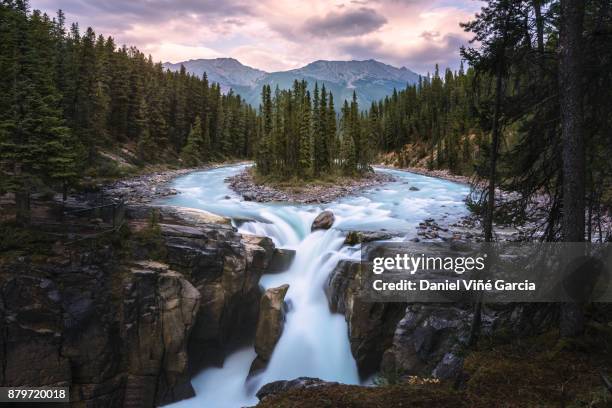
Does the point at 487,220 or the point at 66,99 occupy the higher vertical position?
the point at 66,99

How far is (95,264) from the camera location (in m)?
14.2

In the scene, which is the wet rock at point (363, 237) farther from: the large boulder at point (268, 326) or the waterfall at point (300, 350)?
the large boulder at point (268, 326)

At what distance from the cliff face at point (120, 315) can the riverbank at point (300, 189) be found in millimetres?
16864

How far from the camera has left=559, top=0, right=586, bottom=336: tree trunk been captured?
6.47 m

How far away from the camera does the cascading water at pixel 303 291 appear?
15.1 m

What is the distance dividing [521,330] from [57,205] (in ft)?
66.2

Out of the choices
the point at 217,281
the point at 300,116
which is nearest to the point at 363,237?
the point at 217,281

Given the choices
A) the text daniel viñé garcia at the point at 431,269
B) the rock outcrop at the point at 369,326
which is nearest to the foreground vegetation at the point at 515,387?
Answer: the text daniel viñé garcia at the point at 431,269

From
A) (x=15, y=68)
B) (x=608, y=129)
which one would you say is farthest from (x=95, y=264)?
(x=608, y=129)

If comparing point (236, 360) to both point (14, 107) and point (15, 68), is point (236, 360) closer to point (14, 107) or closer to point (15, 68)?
point (14, 107)

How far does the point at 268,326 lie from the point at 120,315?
18.8 feet

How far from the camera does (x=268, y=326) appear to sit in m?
16.3

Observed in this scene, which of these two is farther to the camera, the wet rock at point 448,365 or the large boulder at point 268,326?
the large boulder at point 268,326

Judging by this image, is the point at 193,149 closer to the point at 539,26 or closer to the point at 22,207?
the point at 22,207
